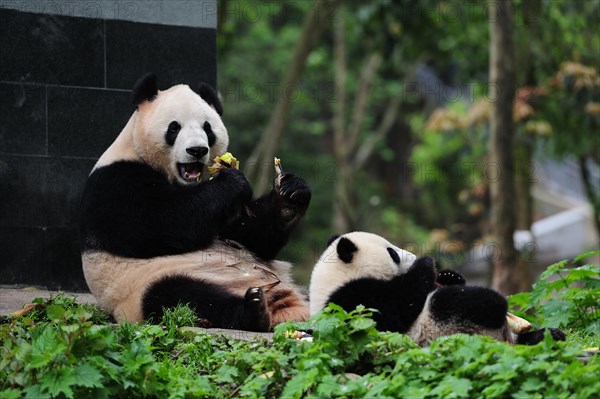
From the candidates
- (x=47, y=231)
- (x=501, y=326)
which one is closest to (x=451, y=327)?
(x=501, y=326)

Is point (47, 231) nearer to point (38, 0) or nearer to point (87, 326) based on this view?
point (38, 0)

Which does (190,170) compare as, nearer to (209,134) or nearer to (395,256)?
(209,134)

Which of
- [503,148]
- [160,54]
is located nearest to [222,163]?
[160,54]

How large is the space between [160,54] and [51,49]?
0.93m

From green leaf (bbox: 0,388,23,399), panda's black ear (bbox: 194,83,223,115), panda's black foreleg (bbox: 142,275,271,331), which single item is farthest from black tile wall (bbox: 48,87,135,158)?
green leaf (bbox: 0,388,23,399)

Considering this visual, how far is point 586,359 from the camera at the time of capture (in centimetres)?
546

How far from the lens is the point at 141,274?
7.11m

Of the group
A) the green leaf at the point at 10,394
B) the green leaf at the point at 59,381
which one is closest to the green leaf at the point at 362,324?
the green leaf at the point at 59,381

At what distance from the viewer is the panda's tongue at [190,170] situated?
290 inches

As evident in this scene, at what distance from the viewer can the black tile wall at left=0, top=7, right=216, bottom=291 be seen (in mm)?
8727

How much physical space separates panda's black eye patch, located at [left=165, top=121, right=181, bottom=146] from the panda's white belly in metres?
0.79

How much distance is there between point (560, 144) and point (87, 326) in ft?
46.2

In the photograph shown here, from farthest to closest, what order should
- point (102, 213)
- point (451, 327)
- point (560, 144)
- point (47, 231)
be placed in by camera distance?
point (560, 144)
point (47, 231)
point (102, 213)
point (451, 327)

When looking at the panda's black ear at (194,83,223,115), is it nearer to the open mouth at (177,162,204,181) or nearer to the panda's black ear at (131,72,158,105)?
the panda's black ear at (131,72,158,105)
